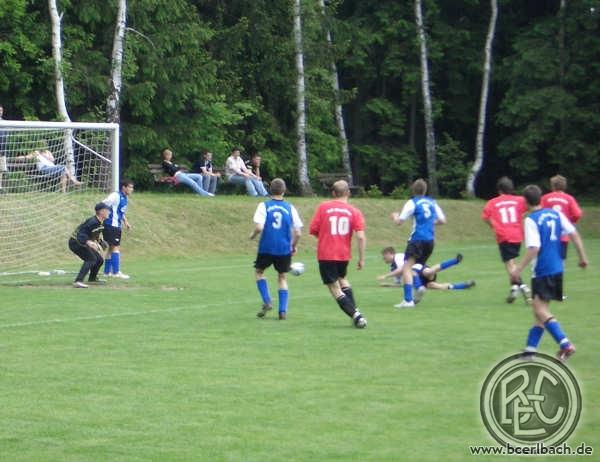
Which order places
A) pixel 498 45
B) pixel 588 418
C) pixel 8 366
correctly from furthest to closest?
pixel 498 45
pixel 8 366
pixel 588 418

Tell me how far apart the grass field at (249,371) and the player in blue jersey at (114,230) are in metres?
1.23

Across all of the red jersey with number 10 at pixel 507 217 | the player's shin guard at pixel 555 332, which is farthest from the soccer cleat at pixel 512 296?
the player's shin guard at pixel 555 332

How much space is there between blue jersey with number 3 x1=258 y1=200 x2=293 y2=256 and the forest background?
1889cm

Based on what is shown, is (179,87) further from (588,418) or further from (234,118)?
(588,418)

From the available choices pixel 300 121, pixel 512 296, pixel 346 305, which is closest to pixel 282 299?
pixel 346 305

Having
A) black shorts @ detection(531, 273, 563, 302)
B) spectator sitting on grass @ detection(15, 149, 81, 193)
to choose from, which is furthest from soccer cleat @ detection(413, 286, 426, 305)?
spectator sitting on grass @ detection(15, 149, 81, 193)

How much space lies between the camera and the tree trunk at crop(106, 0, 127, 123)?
34031mm

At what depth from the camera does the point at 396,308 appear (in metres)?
17.6

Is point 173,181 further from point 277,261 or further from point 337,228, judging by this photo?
point 337,228

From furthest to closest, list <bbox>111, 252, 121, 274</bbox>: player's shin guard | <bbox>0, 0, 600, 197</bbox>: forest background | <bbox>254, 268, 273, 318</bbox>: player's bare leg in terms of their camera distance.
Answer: <bbox>0, 0, 600, 197</bbox>: forest background
<bbox>111, 252, 121, 274</bbox>: player's shin guard
<bbox>254, 268, 273, 318</bbox>: player's bare leg

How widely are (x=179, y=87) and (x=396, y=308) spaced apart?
859 inches

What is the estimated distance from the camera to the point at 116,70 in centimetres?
3409

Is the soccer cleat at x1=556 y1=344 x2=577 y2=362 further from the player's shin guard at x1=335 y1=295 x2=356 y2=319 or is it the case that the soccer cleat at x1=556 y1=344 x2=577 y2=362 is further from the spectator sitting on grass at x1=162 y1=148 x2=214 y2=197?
the spectator sitting on grass at x1=162 y1=148 x2=214 y2=197

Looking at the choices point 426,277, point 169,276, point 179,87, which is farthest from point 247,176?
point 426,277
